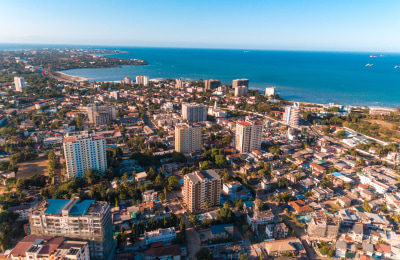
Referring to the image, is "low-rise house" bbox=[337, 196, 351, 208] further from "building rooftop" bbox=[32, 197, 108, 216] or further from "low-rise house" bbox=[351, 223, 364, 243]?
"building rooftop" bbox=[32, 197, 108, 216]

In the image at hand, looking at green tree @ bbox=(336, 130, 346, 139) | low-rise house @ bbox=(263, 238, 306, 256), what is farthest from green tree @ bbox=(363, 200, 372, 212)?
green tree @ bbox=(336, 130, 346, 139)

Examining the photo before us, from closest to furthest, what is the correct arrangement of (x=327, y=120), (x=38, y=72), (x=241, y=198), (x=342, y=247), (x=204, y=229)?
(x=342, y=247) → (x=204, y=229) → (x=241, y=198) → (x=327, y=120) → (x=38, y=72)

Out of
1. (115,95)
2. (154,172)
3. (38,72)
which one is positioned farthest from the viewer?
(38,72)

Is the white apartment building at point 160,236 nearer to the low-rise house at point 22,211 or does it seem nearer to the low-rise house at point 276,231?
the low-rise house at point 276,231

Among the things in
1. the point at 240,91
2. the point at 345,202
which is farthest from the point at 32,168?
the point at 240,91

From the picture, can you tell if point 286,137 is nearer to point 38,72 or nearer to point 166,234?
point 166,234

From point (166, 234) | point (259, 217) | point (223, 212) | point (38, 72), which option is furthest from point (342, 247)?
point (38, 72)

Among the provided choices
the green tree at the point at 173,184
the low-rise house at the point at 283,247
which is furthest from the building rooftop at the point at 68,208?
the low-rise house at the point at 283,247
